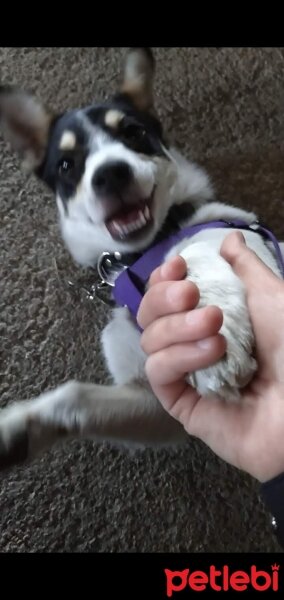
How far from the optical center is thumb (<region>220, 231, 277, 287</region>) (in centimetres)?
95

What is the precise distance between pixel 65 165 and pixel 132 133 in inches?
6.2

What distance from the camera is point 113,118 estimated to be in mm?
1315

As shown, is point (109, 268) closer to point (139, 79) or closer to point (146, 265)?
point (146, 265)

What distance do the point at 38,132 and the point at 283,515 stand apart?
98 cm

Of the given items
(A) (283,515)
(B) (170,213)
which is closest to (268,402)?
(A) (283,515)

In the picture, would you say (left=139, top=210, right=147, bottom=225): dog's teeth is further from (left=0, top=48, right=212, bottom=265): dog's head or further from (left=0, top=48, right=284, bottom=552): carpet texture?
(left=0, top=48, right=284, bottom=552): carpet texture

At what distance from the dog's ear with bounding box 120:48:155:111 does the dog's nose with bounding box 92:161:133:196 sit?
283 millimetres

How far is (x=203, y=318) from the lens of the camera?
2.57 feet

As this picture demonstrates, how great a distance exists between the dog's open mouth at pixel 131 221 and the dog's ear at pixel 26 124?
0.29 m
